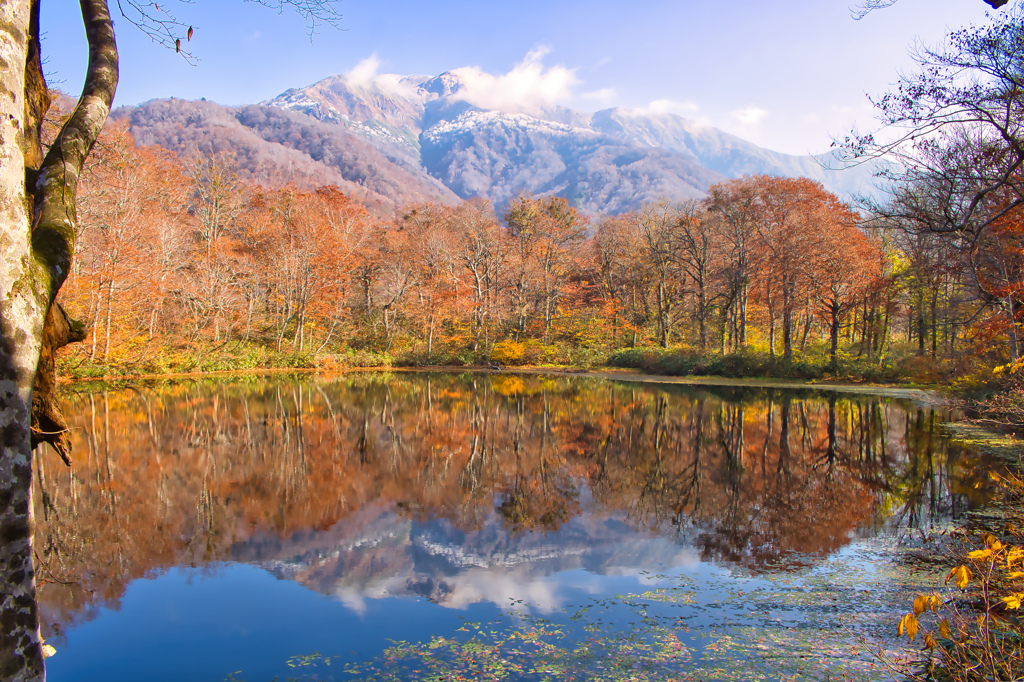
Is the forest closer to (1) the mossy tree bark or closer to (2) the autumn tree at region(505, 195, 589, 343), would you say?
(2) the autumn tree at region(505, 195, 589, 343)

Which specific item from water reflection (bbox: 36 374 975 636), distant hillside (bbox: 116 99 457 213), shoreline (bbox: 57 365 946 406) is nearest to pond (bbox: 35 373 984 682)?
water reflection (bbox: 36 374 975 636)

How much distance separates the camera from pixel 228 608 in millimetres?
5699

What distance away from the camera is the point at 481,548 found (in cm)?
731

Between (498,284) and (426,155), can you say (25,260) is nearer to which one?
(498,284)

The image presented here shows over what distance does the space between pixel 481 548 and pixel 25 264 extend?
230 inches

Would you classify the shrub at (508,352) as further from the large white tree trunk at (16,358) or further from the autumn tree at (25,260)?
the large white tree trunk at (16,358)

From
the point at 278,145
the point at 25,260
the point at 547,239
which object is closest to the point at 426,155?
the point at 278,145

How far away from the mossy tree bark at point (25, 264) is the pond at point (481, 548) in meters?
2.63

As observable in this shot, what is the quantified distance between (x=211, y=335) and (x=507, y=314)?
56.3 ft

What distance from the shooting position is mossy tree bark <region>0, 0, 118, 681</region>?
90.4 inches

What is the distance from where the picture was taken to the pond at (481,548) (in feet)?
15.6

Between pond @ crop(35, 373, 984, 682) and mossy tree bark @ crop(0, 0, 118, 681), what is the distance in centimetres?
263

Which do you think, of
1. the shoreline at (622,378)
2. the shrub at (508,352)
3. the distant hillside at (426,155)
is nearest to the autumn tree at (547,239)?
the distant hillside at (426,155)

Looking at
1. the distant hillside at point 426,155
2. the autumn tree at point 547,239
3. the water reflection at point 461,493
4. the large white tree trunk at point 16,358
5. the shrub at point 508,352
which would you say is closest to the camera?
the large white tree trunk at point 16,358
